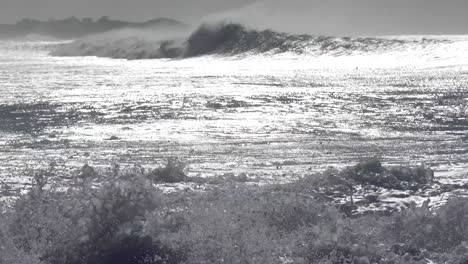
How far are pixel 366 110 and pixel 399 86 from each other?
12.4m

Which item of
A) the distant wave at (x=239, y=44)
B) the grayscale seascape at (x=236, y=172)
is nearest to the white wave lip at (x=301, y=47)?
the distant wave at (x=239, y=44)

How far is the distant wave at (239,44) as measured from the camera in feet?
228

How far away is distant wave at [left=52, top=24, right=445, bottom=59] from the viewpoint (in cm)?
6944

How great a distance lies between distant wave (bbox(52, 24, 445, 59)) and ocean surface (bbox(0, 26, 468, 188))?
1158 centimetres

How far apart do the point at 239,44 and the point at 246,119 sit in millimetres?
52199

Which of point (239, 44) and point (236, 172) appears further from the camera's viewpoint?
point (239, 44)

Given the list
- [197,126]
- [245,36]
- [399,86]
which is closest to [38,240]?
[197,126]

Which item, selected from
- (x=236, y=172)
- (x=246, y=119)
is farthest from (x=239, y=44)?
(x=236, y=172)

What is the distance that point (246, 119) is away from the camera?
87.0ft

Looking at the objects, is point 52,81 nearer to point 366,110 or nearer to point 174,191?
point 366,110

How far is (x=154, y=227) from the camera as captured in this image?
1034 centimetres

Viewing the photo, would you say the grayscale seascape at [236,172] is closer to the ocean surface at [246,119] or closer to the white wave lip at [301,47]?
the ocean surface at [246,119]

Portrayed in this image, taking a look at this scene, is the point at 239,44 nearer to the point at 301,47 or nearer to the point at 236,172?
the point at 301,47

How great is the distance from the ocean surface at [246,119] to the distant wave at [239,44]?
11579 mm
